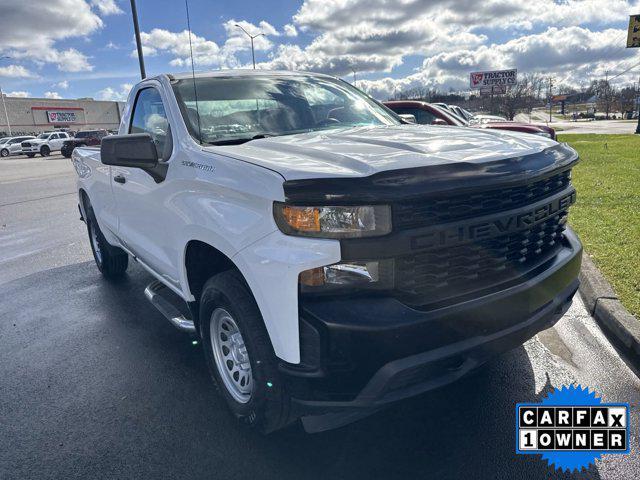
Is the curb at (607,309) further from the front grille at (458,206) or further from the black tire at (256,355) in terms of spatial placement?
the black tire at (256,355)

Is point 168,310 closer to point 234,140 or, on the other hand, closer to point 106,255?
point 234,140

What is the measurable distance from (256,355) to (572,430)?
1.66 meters

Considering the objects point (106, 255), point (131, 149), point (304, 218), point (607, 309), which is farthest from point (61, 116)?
point (304, 218)

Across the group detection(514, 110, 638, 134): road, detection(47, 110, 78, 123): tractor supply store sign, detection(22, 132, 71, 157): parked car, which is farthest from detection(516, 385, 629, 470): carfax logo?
detection(47, 110, 78, 123): tractor supply store sign

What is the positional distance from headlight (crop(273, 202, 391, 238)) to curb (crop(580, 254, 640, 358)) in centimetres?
238

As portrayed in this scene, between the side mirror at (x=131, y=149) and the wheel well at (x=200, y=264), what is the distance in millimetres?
610

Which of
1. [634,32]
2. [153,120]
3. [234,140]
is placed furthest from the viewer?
[634,32]

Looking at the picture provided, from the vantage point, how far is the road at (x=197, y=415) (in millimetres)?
2490

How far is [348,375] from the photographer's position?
2.08 m

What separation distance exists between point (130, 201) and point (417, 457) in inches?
109

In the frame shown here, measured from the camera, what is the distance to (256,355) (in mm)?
2326

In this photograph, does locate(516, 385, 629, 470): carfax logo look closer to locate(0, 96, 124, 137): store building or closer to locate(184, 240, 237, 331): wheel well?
locate(184, 240, 237, 331): wheel well

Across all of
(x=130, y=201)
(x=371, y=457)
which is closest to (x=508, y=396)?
(x=371, y=457)

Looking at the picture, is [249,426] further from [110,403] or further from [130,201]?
[130,201]
